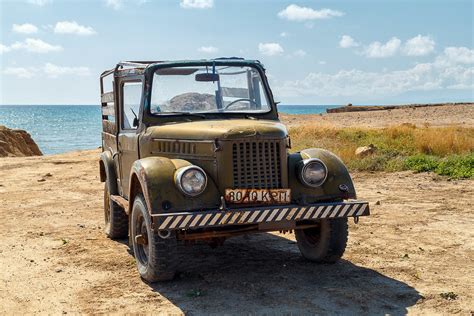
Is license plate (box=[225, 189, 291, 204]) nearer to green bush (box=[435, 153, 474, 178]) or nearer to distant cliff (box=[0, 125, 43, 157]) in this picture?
green bush (box=[435, 153, 474, 178])

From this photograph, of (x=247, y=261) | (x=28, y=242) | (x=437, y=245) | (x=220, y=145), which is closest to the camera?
(x=220, y=145)

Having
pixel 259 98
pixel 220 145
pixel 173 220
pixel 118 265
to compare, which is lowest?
pixel 118 265

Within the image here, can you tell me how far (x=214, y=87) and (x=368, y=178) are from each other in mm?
7436

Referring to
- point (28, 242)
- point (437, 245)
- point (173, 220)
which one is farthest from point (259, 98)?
point (28, 242)

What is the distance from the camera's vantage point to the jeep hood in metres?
6.21

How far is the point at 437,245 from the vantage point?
7977mm

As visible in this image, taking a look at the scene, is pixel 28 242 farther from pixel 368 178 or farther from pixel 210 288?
pixel 368 178

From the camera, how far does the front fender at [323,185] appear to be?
6.53m

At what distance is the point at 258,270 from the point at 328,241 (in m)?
0.84

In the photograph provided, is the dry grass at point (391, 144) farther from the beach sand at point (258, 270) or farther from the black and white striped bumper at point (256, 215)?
the black and white striped bumper at point (256, 215)

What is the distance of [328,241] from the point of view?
6.87m

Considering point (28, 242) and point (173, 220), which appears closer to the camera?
point (173, 220)

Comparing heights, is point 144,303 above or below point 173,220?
below

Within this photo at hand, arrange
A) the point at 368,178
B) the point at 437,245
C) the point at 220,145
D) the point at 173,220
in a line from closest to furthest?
1. the point at 173,220
2. the point at 220,145
3. the point at 437,245
4. the point at 368,178
